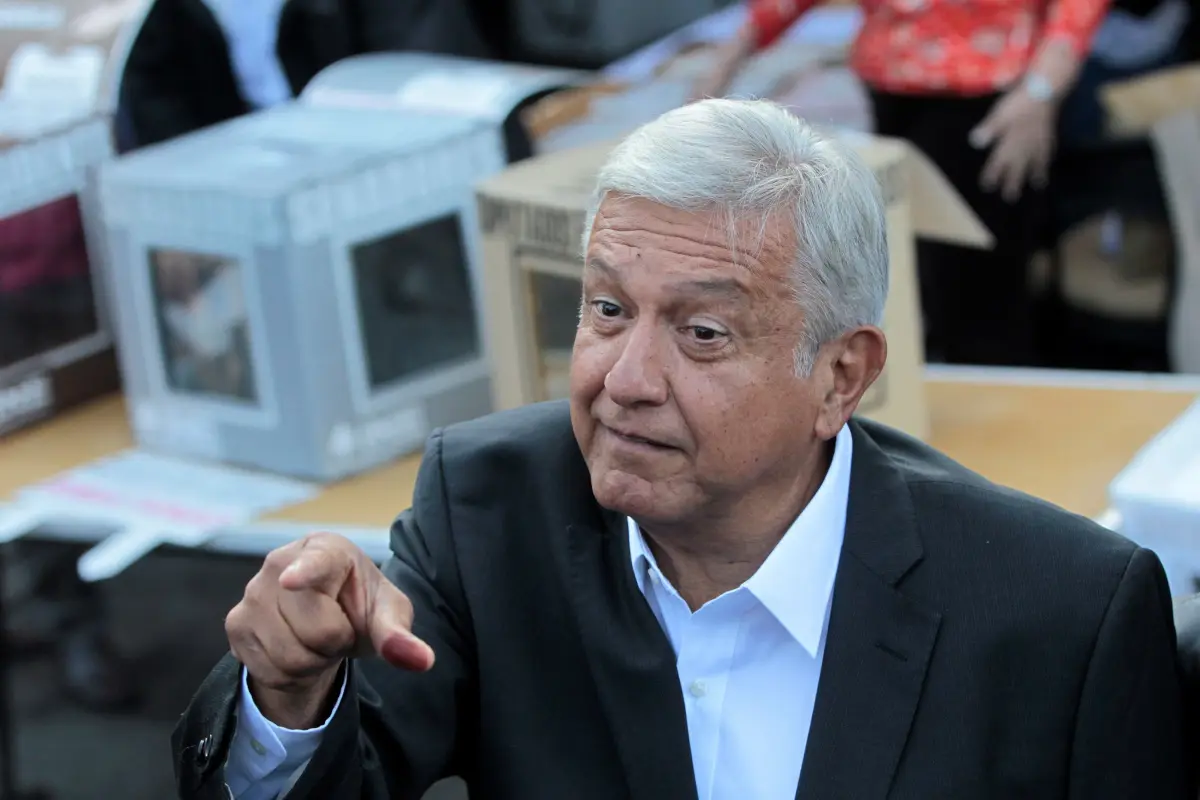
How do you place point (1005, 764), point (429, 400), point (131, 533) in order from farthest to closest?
point (429, 400) < point (131, 533) < point (1005, 764)

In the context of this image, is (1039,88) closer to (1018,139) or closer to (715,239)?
(1018,139)

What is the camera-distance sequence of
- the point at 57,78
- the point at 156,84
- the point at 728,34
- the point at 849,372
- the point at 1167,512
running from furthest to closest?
the point at 728,34 → the point at 156,84 → the point at 57,78 → the point at 1167,512 → the point at 849,372

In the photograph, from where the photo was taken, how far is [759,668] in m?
1.36

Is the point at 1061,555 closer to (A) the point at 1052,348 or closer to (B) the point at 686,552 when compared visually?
(B) the point at 686,552

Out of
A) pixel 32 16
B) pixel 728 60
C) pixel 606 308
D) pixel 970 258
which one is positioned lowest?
pixel 970 258

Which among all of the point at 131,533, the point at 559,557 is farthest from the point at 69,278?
the point at 559,557

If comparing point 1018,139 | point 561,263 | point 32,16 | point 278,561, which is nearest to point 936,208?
point 561,263

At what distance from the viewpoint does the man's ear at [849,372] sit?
1345 mm

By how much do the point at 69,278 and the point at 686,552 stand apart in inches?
59.9

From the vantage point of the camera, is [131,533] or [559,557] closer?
[559,557]

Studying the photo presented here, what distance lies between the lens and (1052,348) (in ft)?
12.2

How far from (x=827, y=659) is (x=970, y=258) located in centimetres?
223

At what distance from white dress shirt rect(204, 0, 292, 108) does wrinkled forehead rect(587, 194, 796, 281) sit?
2189 millimetres

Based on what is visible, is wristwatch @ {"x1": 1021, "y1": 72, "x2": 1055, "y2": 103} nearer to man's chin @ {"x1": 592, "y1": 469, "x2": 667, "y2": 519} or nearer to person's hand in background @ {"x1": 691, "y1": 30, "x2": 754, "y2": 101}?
person's hand in background @ {"x1": 691, "y1": 30, "x2": 754, "y2": 101}
